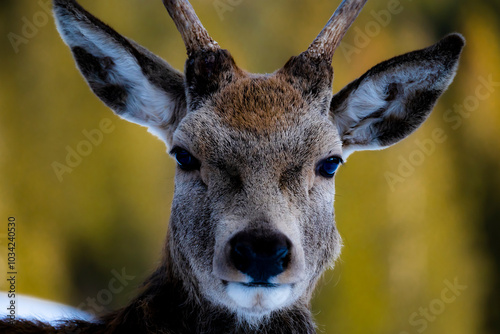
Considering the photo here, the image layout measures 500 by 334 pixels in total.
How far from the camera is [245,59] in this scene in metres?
13.4

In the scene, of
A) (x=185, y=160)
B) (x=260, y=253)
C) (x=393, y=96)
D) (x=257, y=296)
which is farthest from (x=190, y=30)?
(x=257, y=296)

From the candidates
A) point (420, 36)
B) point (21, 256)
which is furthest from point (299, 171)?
point (420, 36)

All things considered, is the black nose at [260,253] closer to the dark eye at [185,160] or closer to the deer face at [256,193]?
the deer face at [256,193]

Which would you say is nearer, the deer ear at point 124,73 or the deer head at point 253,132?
the deer head at point 253,132

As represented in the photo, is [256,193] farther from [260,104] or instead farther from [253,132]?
[260,104]

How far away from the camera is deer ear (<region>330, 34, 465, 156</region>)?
443 centimetres

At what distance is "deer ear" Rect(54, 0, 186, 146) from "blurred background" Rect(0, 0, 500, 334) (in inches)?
278

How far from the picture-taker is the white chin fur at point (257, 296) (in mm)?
3387

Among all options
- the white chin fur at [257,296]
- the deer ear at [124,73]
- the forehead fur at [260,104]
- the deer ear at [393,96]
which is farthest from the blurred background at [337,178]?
the white chin fur at [257,296]

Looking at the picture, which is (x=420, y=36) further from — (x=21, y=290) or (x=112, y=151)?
(x=21, y=290)

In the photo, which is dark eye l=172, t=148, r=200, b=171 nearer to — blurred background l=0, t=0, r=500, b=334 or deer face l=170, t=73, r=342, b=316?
deer face l=170, t=73, r=342, b=316

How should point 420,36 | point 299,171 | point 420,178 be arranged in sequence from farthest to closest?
point 420,36, point 420,178, point 299,171

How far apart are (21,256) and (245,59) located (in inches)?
254

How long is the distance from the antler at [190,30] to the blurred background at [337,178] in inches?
301
